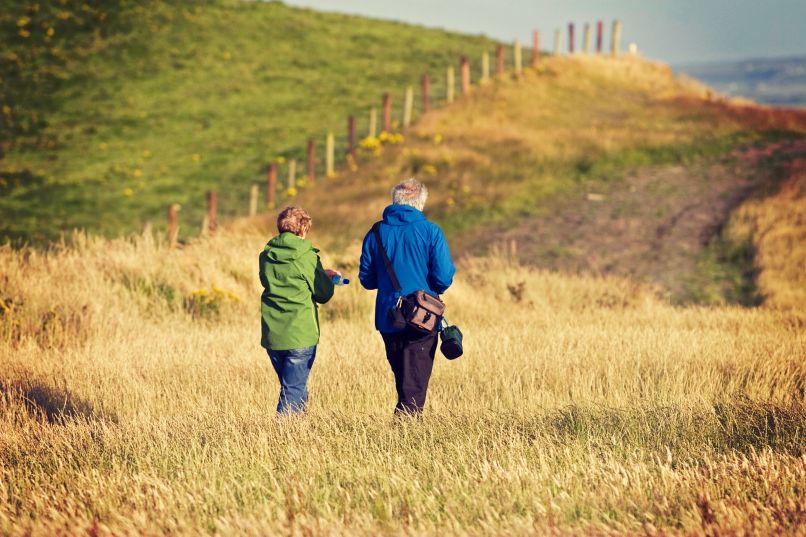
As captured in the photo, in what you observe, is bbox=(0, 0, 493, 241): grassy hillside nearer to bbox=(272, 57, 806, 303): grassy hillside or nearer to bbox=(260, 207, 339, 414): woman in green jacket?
bbox=(272, 57, 806, 303): grassy hillside

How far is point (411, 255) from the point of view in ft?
21.2

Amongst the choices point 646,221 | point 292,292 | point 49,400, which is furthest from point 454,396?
point 646,221

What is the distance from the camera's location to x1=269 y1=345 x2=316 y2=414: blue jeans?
21.9 ft

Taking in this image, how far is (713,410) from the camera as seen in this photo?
682 centimetres

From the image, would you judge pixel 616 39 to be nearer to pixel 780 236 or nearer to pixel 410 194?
pixel 780 236

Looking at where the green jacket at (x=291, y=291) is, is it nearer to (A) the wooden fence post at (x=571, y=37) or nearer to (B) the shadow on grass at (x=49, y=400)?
(B) the shadow on grass at (x=49, y=400)

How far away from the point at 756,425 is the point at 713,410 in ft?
1.14

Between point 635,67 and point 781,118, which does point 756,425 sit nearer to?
point 781,118

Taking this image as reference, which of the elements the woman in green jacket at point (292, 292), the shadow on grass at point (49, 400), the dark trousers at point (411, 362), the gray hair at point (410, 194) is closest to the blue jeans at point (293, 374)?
the woman in green jacket at point (292, 292)

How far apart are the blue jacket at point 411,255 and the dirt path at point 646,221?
10608 mm

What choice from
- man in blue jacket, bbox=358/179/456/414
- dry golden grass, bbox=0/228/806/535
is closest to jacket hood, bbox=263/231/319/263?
man in blue jacket, bbox=358/179/456/414

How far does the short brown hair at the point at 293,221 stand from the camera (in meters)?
6.61

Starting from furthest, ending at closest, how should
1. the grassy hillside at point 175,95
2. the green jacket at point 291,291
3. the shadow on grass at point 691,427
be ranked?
1. the grassy hillside at point 175,95
2. the green jacket at point 291,291
3. the shadow on grass at point 691,427

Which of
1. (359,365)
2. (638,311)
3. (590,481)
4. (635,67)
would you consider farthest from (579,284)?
(635,67)
